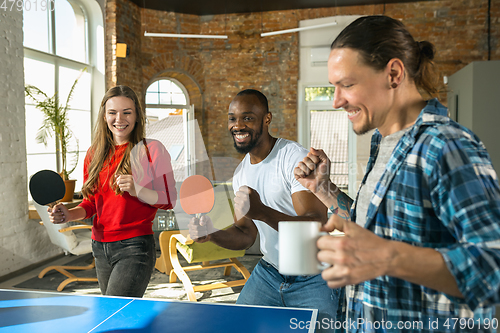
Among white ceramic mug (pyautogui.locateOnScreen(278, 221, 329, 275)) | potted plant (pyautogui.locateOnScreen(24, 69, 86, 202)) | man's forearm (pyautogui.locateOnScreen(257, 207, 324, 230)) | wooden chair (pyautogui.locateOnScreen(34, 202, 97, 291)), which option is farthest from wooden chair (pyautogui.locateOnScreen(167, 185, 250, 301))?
white ceramic mug (pyautogui.locateOnScreen(278, 221, 329, 275))

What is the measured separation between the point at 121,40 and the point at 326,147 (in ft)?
12.8

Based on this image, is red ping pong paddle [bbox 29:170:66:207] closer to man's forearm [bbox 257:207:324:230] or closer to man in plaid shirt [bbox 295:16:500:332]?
man's forearm [bbox 257:207:324:230]

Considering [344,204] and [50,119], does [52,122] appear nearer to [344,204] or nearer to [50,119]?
[50,119]

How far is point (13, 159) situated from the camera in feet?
12.7

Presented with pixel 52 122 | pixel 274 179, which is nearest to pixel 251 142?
pixel 274 179

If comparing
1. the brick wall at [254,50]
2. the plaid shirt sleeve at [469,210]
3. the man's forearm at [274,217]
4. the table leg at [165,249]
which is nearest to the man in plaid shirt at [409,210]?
the plaid shirt sleeve at [469,210]

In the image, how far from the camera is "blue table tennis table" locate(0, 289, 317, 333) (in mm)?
1138

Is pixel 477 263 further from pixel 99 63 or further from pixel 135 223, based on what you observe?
pixel 99 63

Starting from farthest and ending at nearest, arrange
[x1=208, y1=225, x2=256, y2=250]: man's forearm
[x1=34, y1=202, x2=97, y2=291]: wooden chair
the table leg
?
the table leg < [x1=34, y1=202, x2=97, y2=291]: wooden chair < [x1=208, y1=225, x2=256, y2=250]: man's forearm

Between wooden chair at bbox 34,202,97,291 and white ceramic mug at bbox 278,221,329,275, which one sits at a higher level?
white ceramic mug at bbox 278,221,329,275

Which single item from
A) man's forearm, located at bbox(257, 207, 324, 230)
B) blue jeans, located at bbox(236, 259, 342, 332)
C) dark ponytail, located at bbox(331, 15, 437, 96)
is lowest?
blue jeans, located at bbox(236, 259, 342, 332)

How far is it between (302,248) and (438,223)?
0.92 ft

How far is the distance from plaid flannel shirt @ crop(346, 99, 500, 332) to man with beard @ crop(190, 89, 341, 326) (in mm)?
520

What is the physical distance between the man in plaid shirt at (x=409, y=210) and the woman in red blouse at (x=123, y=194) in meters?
0.83
